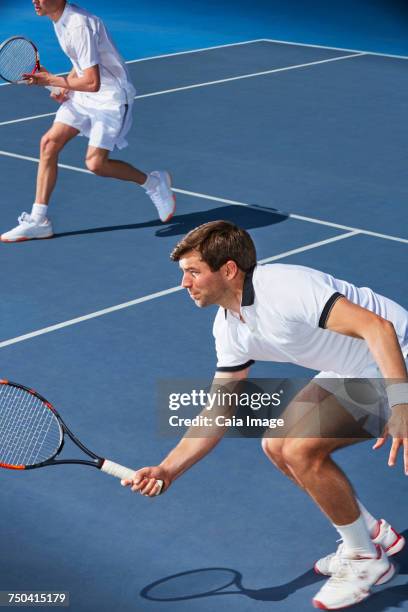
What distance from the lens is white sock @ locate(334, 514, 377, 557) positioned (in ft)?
15.9

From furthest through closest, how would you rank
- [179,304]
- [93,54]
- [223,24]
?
[223,24] → [93,54] → [179,304]

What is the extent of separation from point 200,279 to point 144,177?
5.53 metres

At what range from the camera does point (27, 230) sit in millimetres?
9531

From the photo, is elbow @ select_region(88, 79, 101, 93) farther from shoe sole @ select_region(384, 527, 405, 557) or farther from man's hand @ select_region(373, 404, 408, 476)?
man's hand @ select_region(373, 404, 408, 476)

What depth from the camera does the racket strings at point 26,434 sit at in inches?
221

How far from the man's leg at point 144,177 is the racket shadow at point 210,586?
5104 mm

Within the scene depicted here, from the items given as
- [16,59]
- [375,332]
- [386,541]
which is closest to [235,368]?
[375,332]

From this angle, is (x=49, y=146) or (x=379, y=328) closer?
(x=379, y=328)

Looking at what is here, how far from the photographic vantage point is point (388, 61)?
17.9 metres

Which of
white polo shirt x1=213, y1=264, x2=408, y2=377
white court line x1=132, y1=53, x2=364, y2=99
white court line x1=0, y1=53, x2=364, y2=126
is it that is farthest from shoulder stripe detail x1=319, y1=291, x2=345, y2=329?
white court line x1=132, y1=53, x2=364, y2=99

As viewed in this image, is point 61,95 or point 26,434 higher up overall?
point 61,95

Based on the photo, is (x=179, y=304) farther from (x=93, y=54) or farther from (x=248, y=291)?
(x=248, y=291)

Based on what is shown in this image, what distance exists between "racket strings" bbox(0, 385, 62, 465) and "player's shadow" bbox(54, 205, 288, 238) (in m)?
3.77

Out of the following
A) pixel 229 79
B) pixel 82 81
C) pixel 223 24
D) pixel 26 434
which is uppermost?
pixel 223 24
